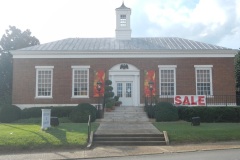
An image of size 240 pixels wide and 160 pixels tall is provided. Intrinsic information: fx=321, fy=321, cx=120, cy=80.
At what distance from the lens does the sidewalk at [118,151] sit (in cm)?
1309

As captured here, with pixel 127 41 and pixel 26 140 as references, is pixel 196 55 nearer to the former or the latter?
pixel 127 41

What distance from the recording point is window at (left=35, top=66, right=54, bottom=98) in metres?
28.8

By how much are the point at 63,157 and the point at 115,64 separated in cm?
1684

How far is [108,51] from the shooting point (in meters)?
28.9

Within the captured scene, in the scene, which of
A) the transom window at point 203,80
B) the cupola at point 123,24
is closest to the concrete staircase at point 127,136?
the transom window at point 203,80

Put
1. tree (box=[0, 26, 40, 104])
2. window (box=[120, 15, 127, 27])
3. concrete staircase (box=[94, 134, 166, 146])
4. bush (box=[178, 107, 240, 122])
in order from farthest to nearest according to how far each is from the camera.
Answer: tree (box=[0, 26, 40, 104]), window (box=[120, 15, 127, 27]), bush (box=[178, 107, 240, 122]), concrete staircase (box=[94, 134, 166, 146])

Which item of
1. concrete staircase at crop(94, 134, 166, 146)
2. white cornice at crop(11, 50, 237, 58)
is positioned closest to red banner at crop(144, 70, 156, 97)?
white cornice at crop(11, 50, 237, 58)

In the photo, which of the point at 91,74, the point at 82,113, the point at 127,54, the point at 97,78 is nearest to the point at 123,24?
the point at 127,54

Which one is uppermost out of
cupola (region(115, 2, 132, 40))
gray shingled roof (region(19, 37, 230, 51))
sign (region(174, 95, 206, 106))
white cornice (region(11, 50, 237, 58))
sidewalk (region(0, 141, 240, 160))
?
cupola (region(115, 2, 132, 40))

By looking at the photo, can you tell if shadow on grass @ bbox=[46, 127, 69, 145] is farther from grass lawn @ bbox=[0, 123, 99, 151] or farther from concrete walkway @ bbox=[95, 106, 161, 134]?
concrete walkway @ bbox=[95, 106, 161, 134]

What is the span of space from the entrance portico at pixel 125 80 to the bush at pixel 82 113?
21.1 ft

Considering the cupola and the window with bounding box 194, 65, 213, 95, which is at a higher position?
the cupola

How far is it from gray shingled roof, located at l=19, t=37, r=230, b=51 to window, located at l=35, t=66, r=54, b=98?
6.26ft

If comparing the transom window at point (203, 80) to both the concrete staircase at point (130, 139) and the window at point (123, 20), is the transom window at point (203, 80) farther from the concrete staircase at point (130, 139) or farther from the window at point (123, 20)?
the concrete staircase at point (130, 139)
